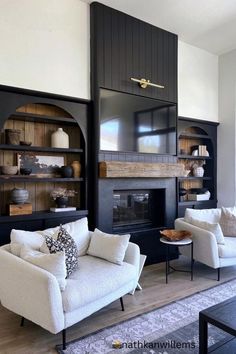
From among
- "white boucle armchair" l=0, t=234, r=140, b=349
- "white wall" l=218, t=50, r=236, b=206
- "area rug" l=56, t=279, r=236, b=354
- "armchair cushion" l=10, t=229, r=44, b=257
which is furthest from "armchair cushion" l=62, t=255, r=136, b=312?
"white wall" l=218, t=50, r=236, b=206

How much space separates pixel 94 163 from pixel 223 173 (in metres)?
2.70

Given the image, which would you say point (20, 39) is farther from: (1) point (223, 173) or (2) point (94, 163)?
(1) point (223, 173)

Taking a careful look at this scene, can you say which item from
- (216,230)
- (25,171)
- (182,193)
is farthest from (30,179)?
(182,193)

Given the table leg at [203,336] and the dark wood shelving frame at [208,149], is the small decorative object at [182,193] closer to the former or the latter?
the dark wood shelving frame at [208,149]

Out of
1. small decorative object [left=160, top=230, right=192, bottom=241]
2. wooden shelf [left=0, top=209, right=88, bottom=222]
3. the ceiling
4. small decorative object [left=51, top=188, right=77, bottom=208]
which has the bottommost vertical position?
small decorative object [left=160, top=230, right=192, bottom=241]

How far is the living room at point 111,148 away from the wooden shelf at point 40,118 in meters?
0.01

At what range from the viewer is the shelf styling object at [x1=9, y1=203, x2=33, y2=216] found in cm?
311

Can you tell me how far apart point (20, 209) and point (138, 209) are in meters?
1.80

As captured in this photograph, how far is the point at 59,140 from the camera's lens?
350 cm

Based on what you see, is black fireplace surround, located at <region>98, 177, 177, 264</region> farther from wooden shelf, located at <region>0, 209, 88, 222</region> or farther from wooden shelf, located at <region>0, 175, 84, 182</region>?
wooden shelf, located at <region>0, 175, 84, 182</region>

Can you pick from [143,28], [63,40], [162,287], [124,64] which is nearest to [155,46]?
[143,28]

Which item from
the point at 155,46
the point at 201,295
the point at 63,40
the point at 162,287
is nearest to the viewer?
the point at 201,295

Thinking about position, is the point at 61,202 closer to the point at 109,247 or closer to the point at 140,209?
the point at 109,247

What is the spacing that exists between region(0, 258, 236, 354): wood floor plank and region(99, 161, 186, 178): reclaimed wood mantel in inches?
52.2
